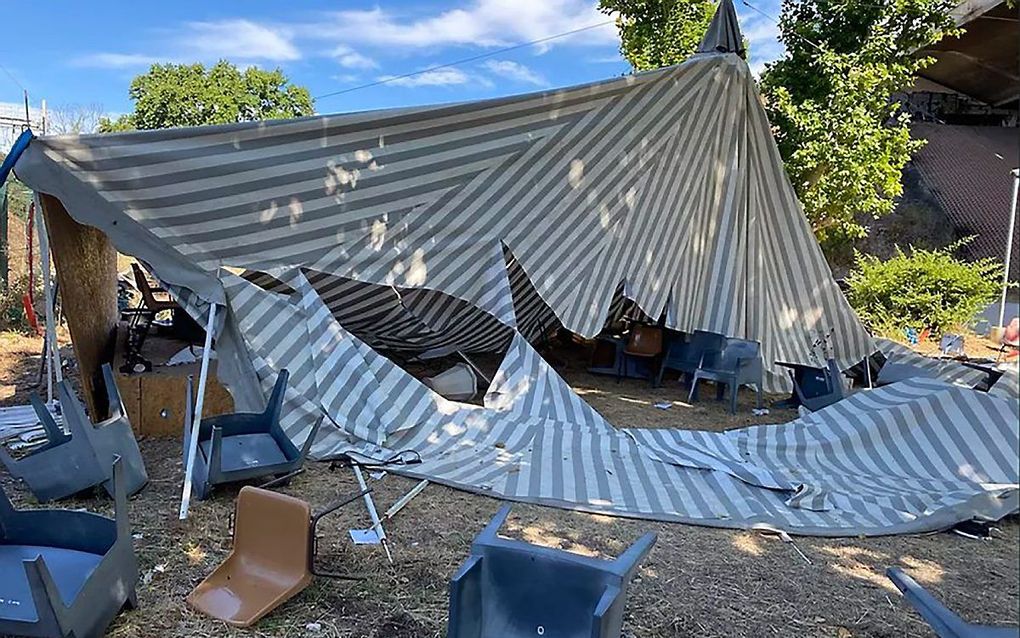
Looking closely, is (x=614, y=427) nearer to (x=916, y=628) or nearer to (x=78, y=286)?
(x=916, y=628)

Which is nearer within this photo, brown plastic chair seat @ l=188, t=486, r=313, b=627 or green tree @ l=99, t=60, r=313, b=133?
brown plastic chair seat @ l=188, t=486, r=313, b=627

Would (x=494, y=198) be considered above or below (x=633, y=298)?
above

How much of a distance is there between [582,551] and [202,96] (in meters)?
27.6

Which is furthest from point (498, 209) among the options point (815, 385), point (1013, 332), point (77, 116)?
point (77, 116)

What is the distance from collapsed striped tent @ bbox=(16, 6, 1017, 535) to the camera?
3578 millimetres

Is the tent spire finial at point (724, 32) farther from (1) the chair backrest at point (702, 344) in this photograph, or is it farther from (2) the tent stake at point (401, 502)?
(2) the tent stake at point (401, 502)

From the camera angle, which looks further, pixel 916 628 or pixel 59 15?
pixel 59 15

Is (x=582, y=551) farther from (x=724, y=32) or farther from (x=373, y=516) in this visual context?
(x=724, y=32)

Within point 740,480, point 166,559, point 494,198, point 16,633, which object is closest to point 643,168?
point 494,198

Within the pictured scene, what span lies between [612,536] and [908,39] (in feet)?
31.1

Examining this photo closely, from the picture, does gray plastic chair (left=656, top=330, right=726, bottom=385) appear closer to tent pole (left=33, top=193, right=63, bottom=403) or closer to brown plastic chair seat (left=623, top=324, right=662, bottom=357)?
brown plastic chair seat (left=623, top=324, right=662, bottom=357)

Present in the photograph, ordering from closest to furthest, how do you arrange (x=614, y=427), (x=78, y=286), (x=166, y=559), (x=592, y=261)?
(x=166, y=559)
(x=78, y=286)
(x=614, y=427)
(x=592, y=261)

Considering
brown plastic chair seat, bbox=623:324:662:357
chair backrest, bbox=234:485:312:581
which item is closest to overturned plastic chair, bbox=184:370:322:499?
chair backrest, bbox=234:485:312:581

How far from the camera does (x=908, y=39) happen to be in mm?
9523
